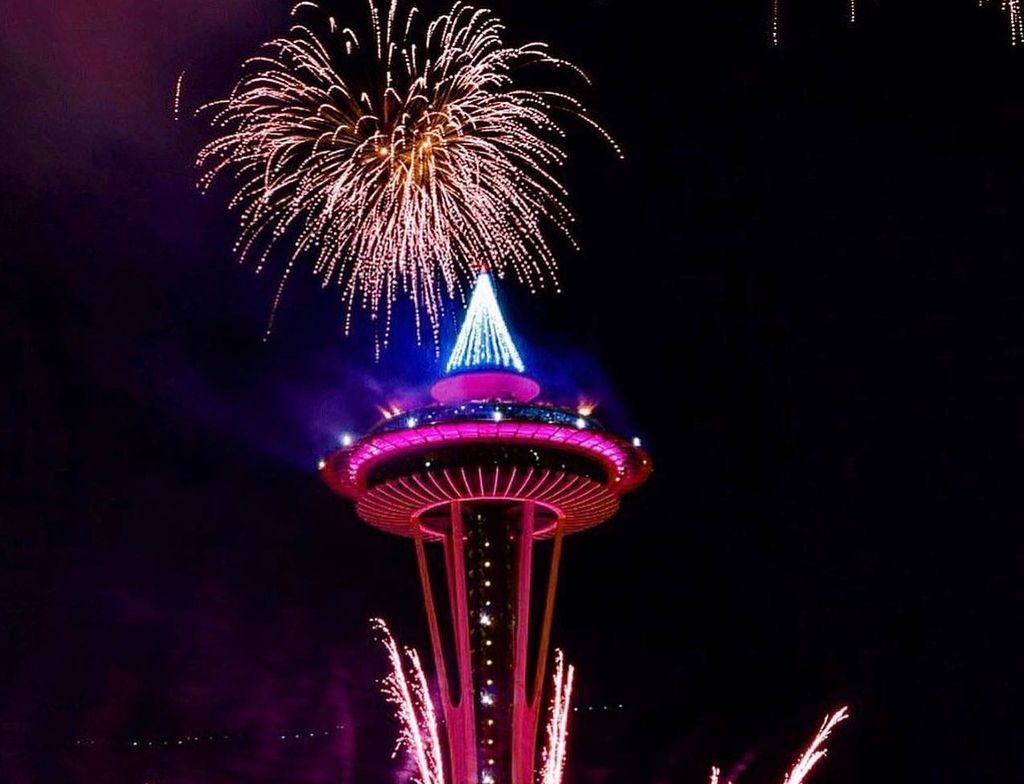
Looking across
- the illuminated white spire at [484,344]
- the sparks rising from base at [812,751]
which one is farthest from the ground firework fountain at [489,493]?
the sparks rising from base at [812,751]

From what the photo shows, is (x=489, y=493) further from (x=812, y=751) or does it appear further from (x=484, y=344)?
(x=812, y=751)

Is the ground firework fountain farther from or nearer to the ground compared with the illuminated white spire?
nearer to the ground

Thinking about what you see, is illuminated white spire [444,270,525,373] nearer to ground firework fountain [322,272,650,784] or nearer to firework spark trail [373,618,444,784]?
ground firework fountain [322,272,650,784]

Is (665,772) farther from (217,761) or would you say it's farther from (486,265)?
(486,265)

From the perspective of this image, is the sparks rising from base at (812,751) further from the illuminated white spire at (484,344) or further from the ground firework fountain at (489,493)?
the illuminated white spire at (484,344)

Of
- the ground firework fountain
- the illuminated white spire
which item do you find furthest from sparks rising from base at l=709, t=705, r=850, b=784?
the illuminated white spire

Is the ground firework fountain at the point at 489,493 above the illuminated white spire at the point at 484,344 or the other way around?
the other way around

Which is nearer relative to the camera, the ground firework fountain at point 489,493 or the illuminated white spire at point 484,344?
the ground firework fountain at point 489,493

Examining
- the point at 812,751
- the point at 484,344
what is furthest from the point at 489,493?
the point at 812,751
